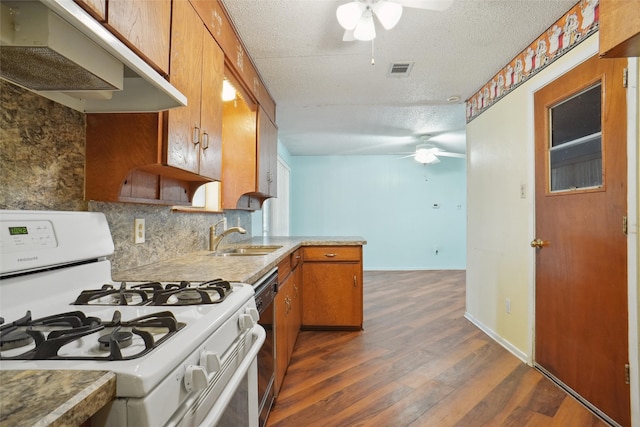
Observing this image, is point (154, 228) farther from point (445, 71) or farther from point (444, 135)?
point (444, 135)

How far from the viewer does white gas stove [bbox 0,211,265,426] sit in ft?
1.64

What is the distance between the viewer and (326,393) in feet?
6.11

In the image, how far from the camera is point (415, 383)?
1971mm

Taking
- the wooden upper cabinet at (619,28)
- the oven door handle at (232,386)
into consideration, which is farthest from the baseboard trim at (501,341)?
the oven door handle at (232,386)

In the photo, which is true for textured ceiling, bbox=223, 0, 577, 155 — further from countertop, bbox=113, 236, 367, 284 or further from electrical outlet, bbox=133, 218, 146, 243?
countertop, bbox=113, 236, 367, 284

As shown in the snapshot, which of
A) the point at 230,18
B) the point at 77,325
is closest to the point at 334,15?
the point at 230,18

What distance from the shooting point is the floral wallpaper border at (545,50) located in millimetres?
1753

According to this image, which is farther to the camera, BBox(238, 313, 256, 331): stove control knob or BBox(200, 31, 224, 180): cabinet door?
BBox(200, 31, 224, 180): cabinet door

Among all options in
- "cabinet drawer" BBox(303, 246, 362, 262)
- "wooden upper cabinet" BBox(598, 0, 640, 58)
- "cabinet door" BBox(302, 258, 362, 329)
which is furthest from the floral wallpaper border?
"cabinet door" BBox(302, 258, 362, 329)

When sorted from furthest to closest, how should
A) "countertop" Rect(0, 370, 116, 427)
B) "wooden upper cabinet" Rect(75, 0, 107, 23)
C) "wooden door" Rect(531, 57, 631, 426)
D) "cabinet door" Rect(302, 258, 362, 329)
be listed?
"cabinet door" Rect(302, 258, 362, 329), "wooden door" Rect(531, 57, 631, 426), "wooden upper cabinet" Rect(75, 0, 107, 23), "countertop" Rect(0, 370, 116, 427)

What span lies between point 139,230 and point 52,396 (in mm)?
1111

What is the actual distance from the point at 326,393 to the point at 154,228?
4.46 feet

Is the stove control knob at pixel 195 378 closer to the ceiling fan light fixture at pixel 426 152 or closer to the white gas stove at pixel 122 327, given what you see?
the white gas stove at pixel 122 327

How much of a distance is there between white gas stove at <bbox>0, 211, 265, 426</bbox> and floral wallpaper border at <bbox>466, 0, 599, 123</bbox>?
2.31m
